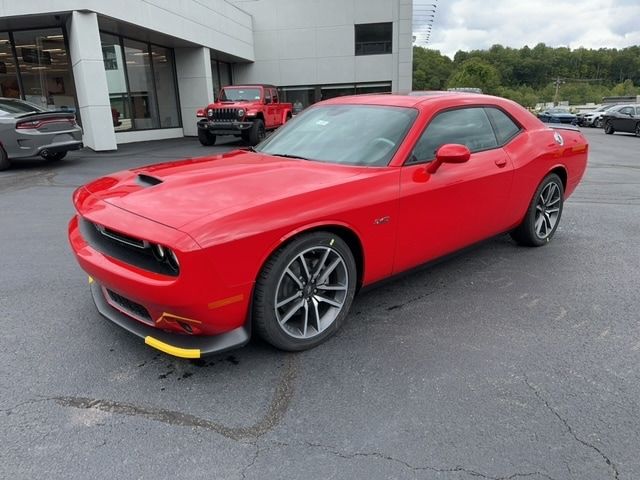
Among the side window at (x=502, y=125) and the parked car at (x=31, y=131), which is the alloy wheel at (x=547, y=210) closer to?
the side window at (x=502, y=125)

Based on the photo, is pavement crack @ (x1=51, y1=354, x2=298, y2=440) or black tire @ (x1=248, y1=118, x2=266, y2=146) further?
black tire @ (x1=248, y1=118, x2=266, y2=146)

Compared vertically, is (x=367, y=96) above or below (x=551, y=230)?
above

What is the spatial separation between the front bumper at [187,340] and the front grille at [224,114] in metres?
12.6

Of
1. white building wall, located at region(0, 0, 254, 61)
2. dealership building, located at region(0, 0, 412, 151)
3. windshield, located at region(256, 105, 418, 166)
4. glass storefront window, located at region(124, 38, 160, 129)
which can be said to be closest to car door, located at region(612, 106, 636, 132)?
dealership building, located at region(0, 0, 412, 151)

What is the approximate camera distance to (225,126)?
14.7 meters

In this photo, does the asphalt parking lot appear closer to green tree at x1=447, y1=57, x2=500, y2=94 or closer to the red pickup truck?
the red pickup truck

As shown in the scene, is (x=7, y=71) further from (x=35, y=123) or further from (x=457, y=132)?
(x=457, y=132)

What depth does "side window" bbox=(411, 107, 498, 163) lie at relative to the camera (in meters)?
3.50

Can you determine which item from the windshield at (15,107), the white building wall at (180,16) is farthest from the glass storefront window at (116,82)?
the windshield at (15,107)

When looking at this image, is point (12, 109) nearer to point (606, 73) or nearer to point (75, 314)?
point (75, 314)

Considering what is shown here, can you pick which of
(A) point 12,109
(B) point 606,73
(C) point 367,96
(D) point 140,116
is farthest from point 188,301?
(B) point 606,73

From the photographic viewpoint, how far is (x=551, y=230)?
5.03 m

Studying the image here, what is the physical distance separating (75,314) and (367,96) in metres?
2.91

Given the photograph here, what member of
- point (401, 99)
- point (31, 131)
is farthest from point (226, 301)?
point (31, 131)
